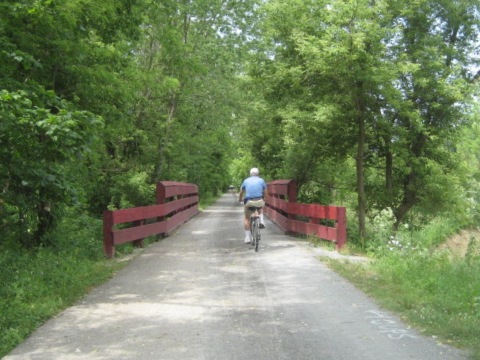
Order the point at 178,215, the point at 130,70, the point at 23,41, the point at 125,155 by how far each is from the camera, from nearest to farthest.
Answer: the point at 23,41, the point at 130,70, the point at 178,215, the point at 125,155

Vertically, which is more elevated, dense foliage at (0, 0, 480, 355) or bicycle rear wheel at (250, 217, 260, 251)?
dense foliage at (0, 0, 480, 355)

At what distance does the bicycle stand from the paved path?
5.69ft

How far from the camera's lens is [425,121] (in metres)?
15.0

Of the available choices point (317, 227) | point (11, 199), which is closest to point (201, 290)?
point (11, 199)

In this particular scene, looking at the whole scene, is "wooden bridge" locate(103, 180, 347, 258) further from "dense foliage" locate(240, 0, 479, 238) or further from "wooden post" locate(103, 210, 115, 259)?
"dense foliage" locate(240, 0, 479, 238)

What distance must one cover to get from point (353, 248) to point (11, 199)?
21.3 feet

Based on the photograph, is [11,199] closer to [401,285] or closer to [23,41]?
[23,41]

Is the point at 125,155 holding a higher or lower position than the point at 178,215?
higher

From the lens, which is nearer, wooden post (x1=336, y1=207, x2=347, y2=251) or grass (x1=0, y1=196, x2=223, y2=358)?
grass (x1=0, y1=196, x2=223, y2=358)

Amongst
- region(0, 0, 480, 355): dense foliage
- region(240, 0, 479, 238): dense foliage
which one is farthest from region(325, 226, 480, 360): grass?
region(240, 0, 479, 238): dense foliage

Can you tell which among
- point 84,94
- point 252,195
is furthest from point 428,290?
point 84,94

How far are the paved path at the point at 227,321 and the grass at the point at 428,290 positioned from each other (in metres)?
0.21

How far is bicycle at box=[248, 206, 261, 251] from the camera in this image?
952cm

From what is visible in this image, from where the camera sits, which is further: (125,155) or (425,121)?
(125,155)
